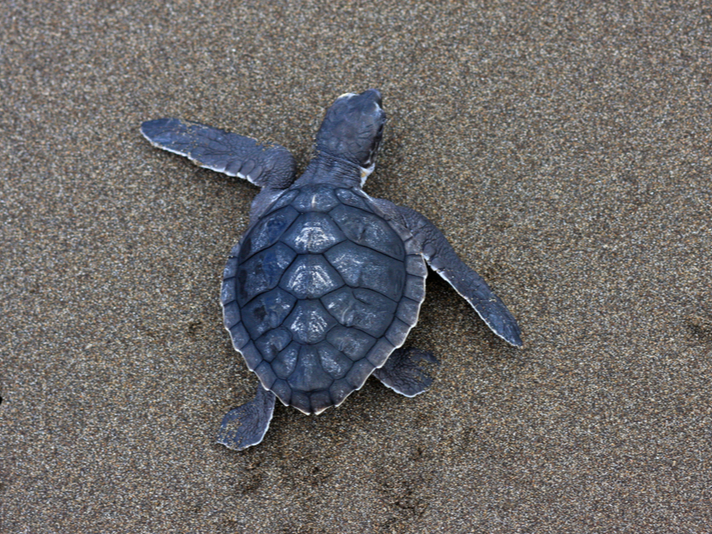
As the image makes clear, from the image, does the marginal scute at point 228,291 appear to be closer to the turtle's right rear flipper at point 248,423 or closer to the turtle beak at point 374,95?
the turtle's right rear flipper at point 248,423

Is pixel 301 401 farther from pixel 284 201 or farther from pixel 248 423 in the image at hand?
pixel 284 201

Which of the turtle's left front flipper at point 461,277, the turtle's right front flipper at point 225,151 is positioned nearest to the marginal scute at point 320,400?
the turtle's left front flipper at point 461,277

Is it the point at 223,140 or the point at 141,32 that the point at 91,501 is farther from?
the point at 141,32

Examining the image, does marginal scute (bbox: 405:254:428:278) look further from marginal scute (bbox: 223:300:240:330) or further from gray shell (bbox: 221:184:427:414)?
marginal scute (bbox: 223:300:240:330)

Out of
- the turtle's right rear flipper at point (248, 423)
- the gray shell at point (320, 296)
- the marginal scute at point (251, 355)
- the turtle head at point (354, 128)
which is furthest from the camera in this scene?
the turtle head at point (354, 128)

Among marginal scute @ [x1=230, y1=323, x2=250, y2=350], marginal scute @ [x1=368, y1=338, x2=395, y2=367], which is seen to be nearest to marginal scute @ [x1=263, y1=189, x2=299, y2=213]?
marginal scute @ [x1=230, y1=323, x2=250, y2=350]

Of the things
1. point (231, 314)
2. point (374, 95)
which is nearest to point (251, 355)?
point (231, 314)
